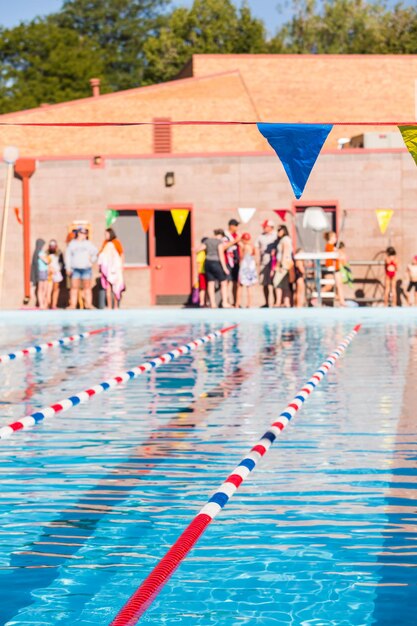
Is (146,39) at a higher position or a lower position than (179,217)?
higher

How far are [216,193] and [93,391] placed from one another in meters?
16.9

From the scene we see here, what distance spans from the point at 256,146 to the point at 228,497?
31068 millimetres

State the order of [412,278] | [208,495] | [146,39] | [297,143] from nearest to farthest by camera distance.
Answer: [208,495], [297,143], [412,278], [146,39]

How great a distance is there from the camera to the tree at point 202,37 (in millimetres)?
67688

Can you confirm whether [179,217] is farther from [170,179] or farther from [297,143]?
[297,143]

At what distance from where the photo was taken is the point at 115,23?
78.3m

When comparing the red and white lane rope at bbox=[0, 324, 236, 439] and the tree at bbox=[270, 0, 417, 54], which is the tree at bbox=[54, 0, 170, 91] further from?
the red and white lane rope at bbox=[0, 324, 236, 439]

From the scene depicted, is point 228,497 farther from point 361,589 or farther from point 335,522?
point 361,589

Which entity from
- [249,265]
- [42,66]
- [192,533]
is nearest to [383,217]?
[249,265]

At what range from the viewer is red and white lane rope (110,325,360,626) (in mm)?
4707

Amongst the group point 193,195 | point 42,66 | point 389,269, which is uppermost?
point 42,66

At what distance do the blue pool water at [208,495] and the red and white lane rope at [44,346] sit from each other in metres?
1.59

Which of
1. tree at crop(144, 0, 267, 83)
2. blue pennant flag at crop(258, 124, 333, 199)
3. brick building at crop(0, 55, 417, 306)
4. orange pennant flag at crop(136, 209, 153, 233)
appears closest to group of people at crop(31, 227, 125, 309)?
brick building at crop(0, 55, 417, 306)

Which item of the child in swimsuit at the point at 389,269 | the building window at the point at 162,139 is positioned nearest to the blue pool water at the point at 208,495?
the child in swimsuit at the point at 389,269
